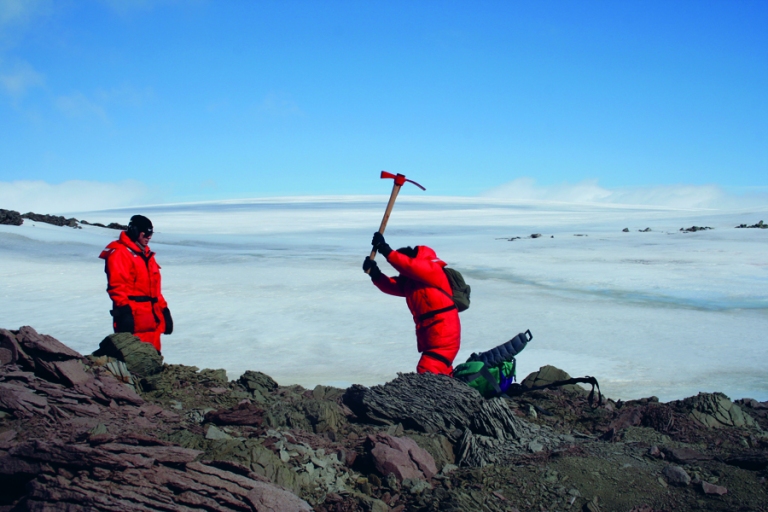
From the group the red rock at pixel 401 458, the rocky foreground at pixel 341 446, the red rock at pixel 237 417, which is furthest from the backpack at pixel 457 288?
the red rock at pixel 237 417

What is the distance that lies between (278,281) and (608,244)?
375 inches

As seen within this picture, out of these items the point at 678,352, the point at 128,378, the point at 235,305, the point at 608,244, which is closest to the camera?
the point at 128,378

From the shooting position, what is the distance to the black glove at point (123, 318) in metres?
4.52

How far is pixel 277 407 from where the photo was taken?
372 cm

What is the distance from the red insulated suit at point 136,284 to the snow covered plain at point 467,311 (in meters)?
1.24

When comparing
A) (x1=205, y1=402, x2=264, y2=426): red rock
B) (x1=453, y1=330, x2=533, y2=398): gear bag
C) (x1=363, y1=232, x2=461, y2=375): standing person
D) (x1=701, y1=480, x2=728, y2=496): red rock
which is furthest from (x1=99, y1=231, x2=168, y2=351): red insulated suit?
(x1=701, y1=480, x2=728, y2=496): red rock

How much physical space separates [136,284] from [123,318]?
10.0 inches

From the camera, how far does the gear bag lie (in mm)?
4188

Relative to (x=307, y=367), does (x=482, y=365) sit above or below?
above

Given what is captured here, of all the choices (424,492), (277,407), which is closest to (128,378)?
(277,407)

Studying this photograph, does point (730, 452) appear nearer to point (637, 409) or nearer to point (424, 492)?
point (637, 409)

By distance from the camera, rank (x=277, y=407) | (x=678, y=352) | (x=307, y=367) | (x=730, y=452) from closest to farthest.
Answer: (x=730, y=452)
(x=277, y=407)
(x=307, y=367)
(x=678, y=352)

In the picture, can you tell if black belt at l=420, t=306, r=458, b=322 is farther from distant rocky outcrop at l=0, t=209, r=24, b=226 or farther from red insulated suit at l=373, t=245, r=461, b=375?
distant rocky outcrop at l=0, t=209, r=24, b=226

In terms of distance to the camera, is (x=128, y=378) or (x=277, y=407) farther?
(x=128, y=378)
